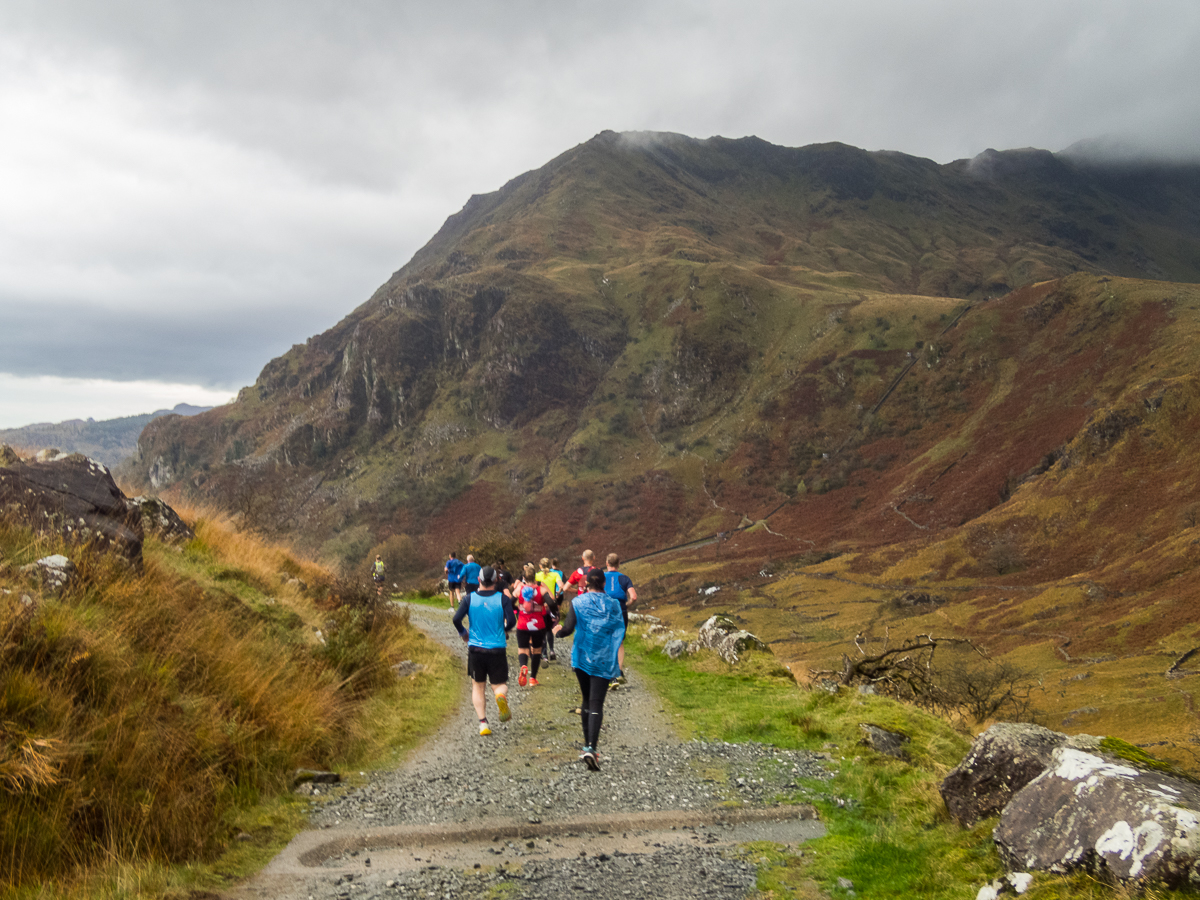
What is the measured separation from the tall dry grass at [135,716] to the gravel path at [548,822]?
896mm

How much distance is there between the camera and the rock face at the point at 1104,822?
399 centimetres

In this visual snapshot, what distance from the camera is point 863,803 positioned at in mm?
7492

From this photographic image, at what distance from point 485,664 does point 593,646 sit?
2110 millimetres

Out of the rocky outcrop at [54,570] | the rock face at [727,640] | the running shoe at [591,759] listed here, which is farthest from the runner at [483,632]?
the rock face at [727,640]

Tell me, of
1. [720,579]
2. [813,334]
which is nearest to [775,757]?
[720,579]

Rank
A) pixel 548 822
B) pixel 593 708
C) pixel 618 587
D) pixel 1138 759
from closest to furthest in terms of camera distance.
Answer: pixel 1138 759 → pixel 548 822 → pixel 593 708 → pixel 618 587

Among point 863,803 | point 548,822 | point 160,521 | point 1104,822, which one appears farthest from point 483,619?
point 1104,822

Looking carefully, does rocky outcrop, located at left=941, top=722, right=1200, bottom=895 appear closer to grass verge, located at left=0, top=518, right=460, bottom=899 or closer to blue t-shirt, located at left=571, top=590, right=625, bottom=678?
blue t-shirt, located at left=571, top=590, right=625, bottom=678

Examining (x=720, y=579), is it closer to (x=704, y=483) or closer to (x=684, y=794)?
(x=704, y=483)

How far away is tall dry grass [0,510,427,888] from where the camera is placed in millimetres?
5039

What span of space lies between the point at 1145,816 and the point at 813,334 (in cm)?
15119

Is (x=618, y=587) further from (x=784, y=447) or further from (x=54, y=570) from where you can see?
(x=784, y=447)

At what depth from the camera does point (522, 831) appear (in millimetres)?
6457

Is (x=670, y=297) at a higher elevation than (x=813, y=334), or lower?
higher
